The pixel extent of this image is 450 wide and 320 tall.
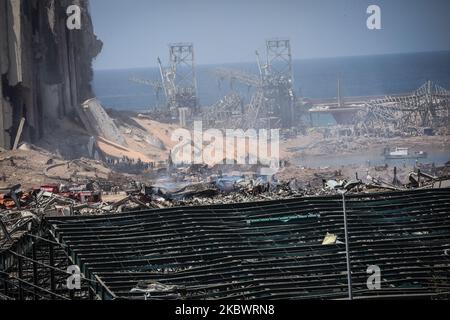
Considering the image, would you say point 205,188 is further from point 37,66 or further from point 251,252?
point 37,66

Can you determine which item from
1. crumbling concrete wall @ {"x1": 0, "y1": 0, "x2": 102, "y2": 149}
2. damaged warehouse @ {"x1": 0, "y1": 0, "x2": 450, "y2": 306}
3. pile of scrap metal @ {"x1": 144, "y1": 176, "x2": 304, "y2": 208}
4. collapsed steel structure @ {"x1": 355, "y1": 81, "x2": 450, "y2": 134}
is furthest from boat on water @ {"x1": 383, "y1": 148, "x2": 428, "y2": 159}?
pile of scrap metal @ {"x1": 144, "y1": 176, "x2": 304, "y2": 208}

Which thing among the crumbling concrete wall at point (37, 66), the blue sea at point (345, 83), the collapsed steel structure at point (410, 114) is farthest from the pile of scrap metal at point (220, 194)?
the blue sea at point (345, 83)

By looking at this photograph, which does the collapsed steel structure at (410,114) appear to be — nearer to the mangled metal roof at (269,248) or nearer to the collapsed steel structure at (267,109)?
the collapsed steel structure at (267,109)

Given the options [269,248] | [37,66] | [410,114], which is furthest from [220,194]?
[410,114]

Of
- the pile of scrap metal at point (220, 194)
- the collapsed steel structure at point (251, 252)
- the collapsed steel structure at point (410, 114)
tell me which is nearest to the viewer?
A: the collapsed steel structure at point (251, 252)

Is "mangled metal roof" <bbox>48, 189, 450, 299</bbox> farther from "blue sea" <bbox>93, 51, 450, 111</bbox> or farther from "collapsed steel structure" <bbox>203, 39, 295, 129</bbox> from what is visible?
"blue sea" <bbox>93, 51, 450, 111</bbox>

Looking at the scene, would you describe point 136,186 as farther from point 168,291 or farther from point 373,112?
point 373,112
